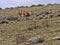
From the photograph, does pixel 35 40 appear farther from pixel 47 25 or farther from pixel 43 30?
pixel 47 25

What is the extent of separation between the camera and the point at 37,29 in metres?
22.5

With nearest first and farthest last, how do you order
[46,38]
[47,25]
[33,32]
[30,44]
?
[30,44] < [46,38] < [33,32] < [47,25]

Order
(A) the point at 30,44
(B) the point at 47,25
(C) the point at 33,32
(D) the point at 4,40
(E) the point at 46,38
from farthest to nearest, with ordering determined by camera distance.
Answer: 1. (B) the point at 47,25
2. (C) the point at 33,32
3. (D) the point at 4,40
4. (E) the point at 46,38
5. (A) the point at 30,44

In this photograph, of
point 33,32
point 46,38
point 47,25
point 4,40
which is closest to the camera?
point 46,38

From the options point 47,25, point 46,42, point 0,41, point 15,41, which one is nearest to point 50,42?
point 46,42

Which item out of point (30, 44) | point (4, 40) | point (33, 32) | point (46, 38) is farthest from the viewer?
point (33, 32)

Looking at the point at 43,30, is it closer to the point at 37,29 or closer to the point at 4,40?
the point at 37,29

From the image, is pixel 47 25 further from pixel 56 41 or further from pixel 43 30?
pixel 56 41

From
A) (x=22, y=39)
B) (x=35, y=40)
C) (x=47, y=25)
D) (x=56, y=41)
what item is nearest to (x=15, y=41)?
(x=22, y=39)

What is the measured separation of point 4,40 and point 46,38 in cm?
298

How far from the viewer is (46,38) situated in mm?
18234

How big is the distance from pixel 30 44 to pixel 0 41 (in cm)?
326

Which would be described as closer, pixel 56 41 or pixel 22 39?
pixel 56 41

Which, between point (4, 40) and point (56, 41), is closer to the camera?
point (56, 41)
